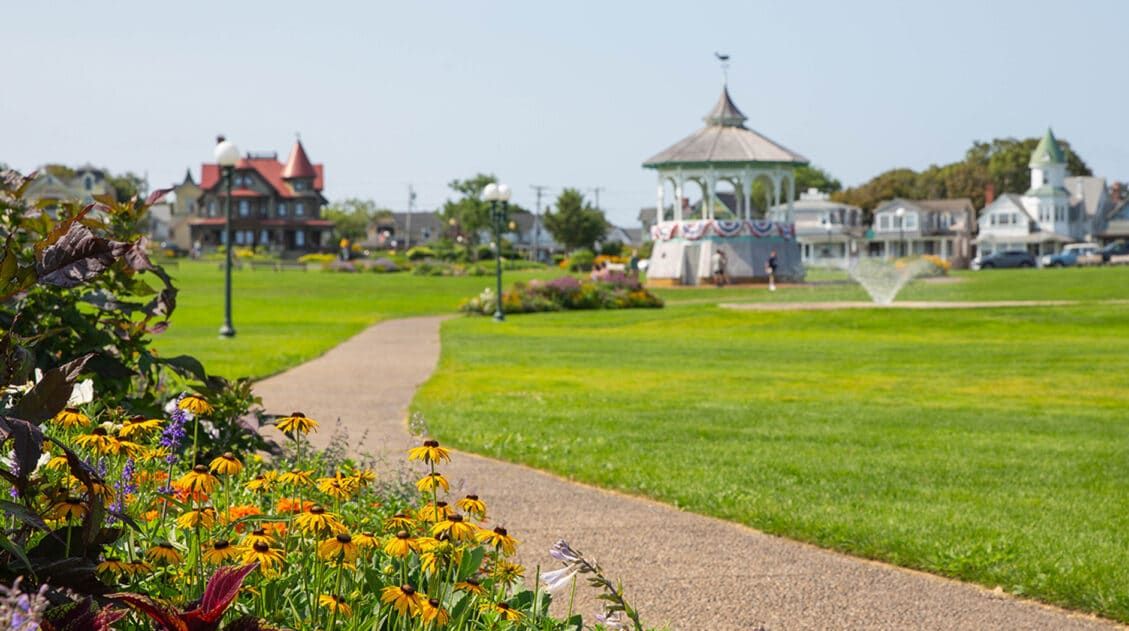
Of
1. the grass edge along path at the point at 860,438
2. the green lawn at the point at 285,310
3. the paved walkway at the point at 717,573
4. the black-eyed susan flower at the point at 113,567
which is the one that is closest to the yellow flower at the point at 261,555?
the black-eyed susan flower at the point at 113,567

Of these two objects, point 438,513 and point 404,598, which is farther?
point 438,513

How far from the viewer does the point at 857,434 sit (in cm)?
1134

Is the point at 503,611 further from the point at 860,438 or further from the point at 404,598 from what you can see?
the point at 860,438

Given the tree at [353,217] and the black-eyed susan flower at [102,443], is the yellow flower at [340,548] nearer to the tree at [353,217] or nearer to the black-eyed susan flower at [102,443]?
the black-eyed susan flower at [102,443]

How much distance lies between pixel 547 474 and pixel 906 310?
22966 mm

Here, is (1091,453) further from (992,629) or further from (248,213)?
(248,213)

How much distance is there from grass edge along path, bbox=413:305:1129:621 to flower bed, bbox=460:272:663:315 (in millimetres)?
11526

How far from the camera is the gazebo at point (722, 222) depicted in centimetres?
5322

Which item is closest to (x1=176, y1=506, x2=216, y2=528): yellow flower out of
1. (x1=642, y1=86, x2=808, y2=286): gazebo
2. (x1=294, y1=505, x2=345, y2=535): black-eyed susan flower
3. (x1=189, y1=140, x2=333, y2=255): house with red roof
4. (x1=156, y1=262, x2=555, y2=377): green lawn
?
(x1=294, y1=505, x2=345, y2=535): black-eyed susan flower

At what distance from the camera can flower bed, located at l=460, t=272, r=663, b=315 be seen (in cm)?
3554

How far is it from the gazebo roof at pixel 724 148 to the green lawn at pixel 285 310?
8888mm

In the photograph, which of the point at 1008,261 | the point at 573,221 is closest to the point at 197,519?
the point at 1008,261

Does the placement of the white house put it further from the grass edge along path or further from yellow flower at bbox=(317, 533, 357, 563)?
yellow flower at bbox=(317, 533, 357, 563)

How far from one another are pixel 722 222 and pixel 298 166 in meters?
55.6
